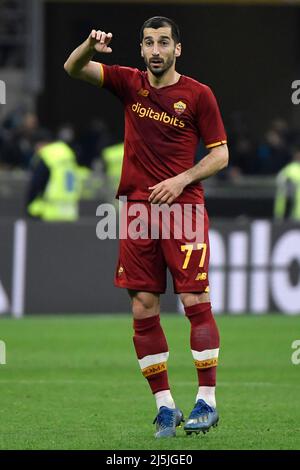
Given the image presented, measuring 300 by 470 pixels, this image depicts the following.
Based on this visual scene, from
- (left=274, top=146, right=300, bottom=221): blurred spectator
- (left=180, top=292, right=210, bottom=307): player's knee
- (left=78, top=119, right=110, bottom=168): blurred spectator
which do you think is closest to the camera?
(left=180, top=292, right=210, bottom=307): player's knee

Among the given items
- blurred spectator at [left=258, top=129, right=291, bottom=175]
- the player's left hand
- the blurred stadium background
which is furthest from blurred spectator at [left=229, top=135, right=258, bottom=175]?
the player's left hand

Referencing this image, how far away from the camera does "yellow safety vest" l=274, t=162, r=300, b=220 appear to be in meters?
19.0

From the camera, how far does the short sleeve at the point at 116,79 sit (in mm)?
7879

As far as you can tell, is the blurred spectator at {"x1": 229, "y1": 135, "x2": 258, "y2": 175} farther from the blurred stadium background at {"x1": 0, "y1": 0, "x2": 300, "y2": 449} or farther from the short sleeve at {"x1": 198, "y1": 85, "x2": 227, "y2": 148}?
the short sleeve at {"x1": 198, "y1": 85, "x2": 227, "y2": 148}

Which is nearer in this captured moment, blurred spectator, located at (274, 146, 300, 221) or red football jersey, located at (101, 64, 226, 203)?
red football jersey, located at (101, 64, 226, 203)

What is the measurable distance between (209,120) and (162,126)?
10.5 inches

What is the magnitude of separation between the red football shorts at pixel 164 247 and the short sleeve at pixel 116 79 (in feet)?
2.15

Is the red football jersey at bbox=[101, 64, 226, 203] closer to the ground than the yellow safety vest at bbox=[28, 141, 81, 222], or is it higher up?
higher up

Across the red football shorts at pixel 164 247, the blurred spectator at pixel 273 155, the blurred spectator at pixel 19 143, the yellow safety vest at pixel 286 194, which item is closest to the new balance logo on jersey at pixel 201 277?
the red football shorts at pixel 164 247

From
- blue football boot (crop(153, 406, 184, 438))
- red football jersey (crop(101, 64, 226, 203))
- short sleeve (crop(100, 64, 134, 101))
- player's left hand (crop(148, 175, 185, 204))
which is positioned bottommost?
blue football boot (crop(153, 406, 184, 438))

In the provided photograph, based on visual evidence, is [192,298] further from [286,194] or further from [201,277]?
[286,194]

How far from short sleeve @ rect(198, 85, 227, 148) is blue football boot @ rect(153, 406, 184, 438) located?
151 centimetres

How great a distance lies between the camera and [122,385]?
10289 millimetres

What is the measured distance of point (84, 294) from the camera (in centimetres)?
1554
